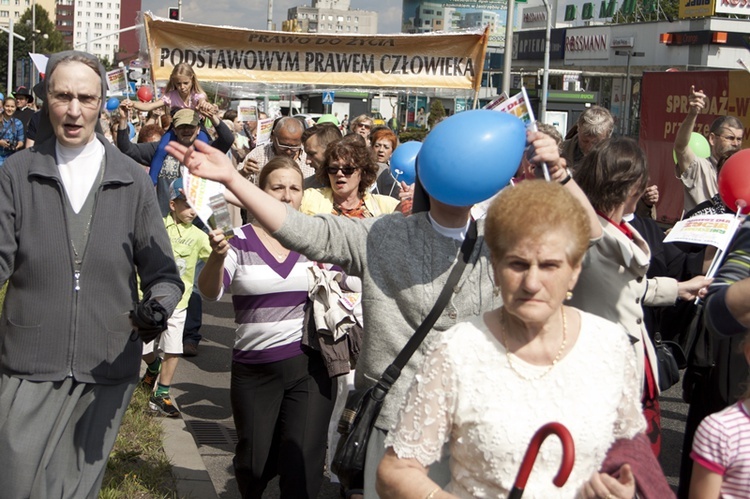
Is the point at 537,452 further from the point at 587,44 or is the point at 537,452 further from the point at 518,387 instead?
the point at 587,44

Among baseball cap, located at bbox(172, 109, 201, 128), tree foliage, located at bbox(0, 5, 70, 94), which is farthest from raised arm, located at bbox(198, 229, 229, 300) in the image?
tree foliage, located at bbox(0, 5, 70, 94)

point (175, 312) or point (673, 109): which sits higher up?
point (673, 109)

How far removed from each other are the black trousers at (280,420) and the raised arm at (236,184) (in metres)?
1.80

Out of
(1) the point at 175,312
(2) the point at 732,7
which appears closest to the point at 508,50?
(1) the point at 175,312

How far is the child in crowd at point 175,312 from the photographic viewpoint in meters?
7.29

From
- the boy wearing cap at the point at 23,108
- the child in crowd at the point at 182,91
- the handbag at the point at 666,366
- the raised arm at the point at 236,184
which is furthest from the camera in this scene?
the boy wearing cap at the point at 23,108

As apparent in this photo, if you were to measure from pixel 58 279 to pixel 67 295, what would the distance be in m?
0.07

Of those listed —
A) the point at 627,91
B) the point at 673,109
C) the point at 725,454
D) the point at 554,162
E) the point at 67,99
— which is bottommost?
the point at 725,454

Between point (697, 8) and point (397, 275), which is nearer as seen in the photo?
point (397, 275)

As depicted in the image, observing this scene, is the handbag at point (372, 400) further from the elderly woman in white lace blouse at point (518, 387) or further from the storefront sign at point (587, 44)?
the storefront sign at point (587, 44)

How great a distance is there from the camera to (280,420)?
512 cm

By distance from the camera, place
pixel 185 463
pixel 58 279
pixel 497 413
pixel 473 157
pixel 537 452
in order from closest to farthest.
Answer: pixel 537 452 < pixel 497 413 < pixel 473 157 < pixel 58 279 < pixel 185 463

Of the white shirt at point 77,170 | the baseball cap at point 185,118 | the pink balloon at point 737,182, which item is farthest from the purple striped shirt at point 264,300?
the baseball cap at point 185,118

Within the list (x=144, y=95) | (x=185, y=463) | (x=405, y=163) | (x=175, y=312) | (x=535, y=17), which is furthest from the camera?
(x=535, y=17)
